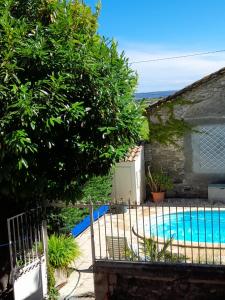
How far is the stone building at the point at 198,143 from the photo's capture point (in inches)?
676

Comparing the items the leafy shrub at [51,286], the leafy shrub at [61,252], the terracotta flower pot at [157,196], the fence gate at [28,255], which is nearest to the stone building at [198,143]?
the terracotta flower pot at [157,196]

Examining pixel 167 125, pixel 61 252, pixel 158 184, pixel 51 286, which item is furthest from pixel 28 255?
pixel 167 125

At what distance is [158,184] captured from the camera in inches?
699

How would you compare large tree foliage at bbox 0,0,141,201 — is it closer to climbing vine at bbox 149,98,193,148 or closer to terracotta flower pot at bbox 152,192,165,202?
terracotta flower pot at bbox 152,192,165,202

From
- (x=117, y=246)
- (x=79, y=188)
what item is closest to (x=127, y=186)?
(x=117, y=246)

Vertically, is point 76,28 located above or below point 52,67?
above

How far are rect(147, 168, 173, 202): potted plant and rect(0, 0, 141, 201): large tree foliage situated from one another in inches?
401

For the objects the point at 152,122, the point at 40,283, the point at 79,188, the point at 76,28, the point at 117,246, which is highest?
the point at 76,28

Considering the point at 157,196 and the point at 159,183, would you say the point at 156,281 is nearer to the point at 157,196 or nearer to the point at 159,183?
the point at 157,196

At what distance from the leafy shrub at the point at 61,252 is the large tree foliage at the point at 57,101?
2161mm

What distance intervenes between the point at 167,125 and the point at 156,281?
1097 cm

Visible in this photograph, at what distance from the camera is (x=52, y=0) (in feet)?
23.7

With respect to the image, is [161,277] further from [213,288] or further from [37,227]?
[37,227]

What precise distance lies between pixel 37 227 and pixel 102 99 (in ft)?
11.4
